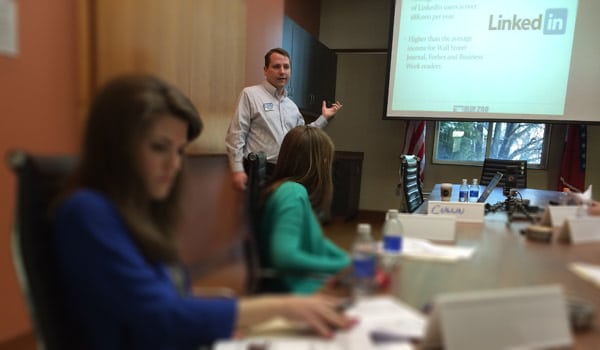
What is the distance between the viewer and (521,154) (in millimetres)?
4941

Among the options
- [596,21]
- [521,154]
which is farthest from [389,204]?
[596,21]

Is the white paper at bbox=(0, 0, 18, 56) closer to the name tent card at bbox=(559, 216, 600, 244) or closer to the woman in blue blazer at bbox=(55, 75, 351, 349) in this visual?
the woman in blue blazer at bbox=(55, 75, 351, 349)

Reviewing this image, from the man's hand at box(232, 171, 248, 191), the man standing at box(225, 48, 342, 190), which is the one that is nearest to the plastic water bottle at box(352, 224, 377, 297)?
the man's hand at box(232, 171, 248, 191)

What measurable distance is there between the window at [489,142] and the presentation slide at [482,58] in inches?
26.8

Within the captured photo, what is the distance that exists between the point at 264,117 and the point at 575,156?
366 centimetres

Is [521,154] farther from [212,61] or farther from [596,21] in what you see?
[212,61]

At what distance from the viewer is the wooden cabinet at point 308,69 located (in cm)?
407

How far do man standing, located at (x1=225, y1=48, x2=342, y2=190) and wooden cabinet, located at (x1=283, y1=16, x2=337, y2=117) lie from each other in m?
1.03

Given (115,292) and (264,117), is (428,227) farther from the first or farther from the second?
(264,117)

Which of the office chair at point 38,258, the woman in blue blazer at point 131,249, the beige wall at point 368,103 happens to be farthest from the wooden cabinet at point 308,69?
the office chair at point 38,258

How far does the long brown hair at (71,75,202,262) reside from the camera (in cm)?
72

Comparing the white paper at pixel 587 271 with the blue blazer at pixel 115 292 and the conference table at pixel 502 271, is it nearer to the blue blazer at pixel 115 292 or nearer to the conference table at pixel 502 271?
the conference table at pixel 502 271

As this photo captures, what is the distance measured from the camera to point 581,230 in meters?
1.57

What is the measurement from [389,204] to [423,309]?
4649 millimetres
